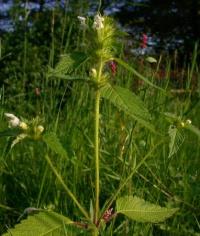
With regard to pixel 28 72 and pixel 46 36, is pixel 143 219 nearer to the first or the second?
pixel 28 72

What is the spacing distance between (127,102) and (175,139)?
194 millimetres

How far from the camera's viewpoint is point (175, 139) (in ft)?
4.53

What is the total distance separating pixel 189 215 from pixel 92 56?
89 cm

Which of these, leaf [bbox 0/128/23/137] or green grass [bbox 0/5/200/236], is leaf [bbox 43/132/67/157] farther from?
green grass [bbox 0/5/200/236]

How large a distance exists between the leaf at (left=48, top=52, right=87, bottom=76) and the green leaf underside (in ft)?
1.04

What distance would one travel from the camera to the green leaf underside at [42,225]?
1.30 meters

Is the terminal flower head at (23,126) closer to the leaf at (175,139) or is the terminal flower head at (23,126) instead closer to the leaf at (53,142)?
the leaf at (53,142)

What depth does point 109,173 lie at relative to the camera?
7.04ft

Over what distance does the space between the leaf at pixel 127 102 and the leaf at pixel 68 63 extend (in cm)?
8

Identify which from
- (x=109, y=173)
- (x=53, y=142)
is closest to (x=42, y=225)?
(x=53, y=142)

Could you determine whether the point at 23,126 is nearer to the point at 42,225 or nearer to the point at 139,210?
the point at 42,225

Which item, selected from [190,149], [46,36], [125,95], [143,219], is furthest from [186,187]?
[46,36]

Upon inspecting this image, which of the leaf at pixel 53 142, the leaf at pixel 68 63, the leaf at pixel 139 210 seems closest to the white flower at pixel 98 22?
the leaf at pixel 68 63

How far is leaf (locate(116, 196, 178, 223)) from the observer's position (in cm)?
140
